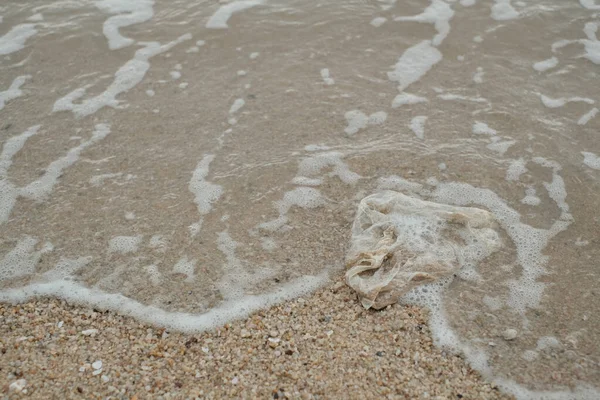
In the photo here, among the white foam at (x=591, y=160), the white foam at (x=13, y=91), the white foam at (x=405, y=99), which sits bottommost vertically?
the white foam at (x=591, y=160)

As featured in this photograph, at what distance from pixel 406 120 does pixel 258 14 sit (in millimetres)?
2181

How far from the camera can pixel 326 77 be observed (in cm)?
436

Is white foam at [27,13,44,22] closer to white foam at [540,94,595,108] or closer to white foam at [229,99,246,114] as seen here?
white foam at [229,99,246,114]

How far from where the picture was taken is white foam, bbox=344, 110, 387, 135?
3852 millimetres

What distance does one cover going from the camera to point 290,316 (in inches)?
104

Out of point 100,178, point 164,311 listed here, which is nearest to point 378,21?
point 100,178

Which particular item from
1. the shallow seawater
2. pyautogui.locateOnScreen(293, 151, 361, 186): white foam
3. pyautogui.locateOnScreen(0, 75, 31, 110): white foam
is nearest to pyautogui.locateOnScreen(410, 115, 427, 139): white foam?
the shallow seawater

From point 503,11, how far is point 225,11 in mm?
2738

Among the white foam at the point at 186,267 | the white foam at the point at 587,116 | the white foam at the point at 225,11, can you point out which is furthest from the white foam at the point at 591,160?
the white foam at the point at 225,11

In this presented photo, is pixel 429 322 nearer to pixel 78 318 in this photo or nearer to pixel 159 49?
pixel 78 318

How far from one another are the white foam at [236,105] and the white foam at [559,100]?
7.59 ft

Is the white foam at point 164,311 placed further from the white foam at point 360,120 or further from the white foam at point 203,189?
the white foam at point 360,120

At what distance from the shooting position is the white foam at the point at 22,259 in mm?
2914

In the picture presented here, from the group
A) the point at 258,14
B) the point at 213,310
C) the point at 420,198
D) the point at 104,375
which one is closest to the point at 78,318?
the point at 104,375
